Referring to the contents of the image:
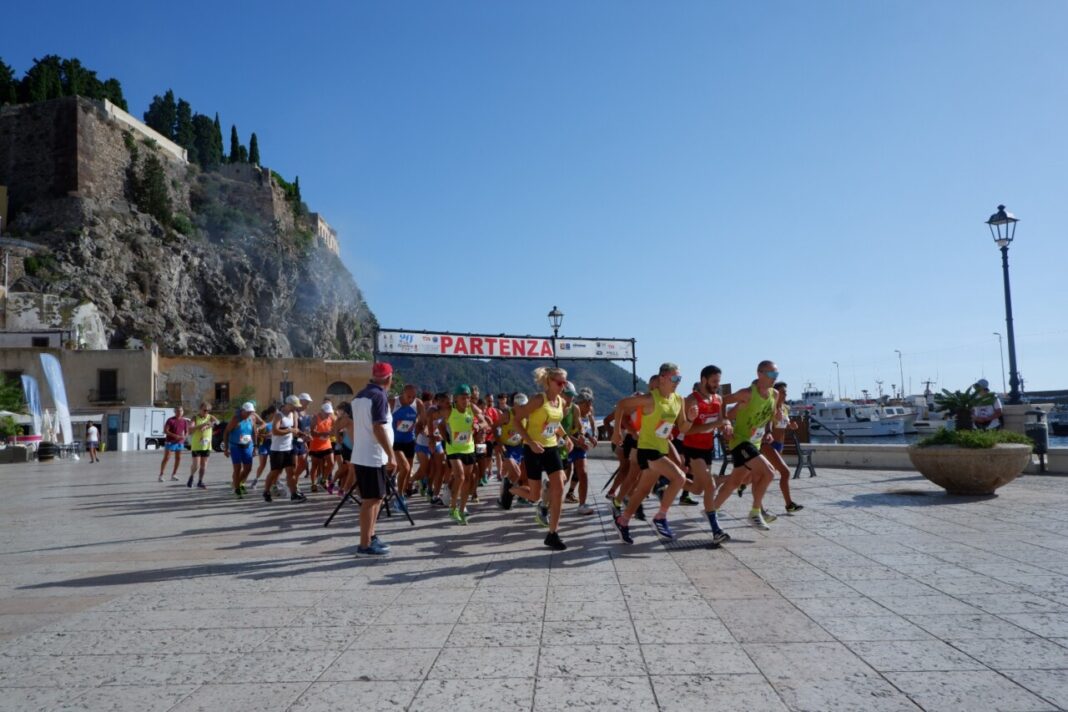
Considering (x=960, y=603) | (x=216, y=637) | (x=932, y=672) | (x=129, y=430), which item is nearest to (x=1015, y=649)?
(x=932, y=672)

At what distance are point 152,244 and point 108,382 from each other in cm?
2987

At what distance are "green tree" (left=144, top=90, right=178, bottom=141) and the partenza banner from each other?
3829 inches

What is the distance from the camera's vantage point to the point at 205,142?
355 ft

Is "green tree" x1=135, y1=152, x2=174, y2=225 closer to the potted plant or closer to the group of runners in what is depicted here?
the group of runners

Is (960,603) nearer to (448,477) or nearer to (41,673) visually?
(41,673)

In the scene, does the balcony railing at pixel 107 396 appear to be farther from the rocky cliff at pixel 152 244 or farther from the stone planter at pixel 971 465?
the stone planter at pixel 971 465

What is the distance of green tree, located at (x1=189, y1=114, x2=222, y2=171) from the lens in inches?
4215

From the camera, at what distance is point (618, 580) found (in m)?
5.72

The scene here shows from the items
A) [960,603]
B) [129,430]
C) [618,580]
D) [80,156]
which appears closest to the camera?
[960,603]

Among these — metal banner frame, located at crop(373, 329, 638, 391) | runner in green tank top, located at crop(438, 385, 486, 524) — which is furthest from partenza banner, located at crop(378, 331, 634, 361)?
runner in green tank top, located at crop(438, 385, 486, 524)

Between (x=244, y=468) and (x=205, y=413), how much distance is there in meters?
2.72

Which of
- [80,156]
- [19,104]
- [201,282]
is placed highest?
[19,104]

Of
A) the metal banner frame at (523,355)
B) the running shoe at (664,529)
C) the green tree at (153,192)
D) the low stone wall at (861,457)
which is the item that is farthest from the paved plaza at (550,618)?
the green tree at (153,192)

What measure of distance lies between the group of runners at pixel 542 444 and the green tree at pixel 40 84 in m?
91.2
